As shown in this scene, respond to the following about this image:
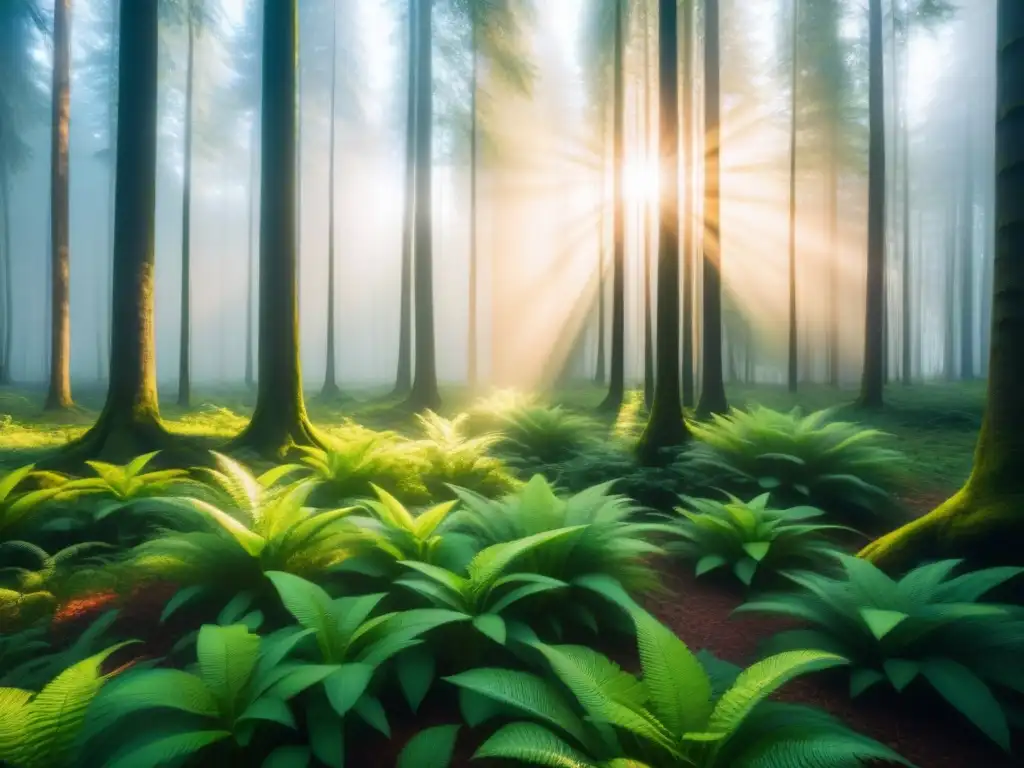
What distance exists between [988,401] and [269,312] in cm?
795

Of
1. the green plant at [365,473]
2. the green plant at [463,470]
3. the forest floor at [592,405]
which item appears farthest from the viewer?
the forest floor at [592,405]

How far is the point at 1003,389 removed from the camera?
12.0ft

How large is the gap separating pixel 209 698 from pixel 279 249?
270 inches

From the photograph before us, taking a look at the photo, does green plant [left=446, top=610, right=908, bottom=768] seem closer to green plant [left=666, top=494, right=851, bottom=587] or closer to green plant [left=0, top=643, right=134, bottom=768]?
green plant [left=0, top=643, right=134, bottom=768]

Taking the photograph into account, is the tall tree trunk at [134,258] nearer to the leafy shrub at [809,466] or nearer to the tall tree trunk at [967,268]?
the leafy shrub at [809,466]

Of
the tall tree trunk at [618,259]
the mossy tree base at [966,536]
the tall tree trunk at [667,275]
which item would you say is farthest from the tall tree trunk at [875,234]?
the mossy tree base at [966,536]

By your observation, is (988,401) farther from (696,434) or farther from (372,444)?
(372,444)

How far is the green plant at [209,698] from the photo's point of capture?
1.83 metres

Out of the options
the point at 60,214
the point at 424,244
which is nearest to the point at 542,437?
the point at 424,244

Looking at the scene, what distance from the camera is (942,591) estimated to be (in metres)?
2.90

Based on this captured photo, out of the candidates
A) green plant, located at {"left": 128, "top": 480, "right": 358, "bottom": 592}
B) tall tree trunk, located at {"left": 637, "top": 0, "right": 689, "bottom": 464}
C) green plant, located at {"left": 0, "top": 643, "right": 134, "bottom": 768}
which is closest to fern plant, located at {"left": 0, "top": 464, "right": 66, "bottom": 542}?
green plant, located at {"left": 128, "top": 480, "right": 358, "bottom": 592}

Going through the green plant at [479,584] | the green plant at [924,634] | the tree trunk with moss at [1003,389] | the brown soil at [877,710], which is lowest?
the brown soil at [877,710]

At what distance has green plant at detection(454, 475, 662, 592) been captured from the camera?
11.0 feet

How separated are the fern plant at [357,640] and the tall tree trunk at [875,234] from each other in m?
14.1
